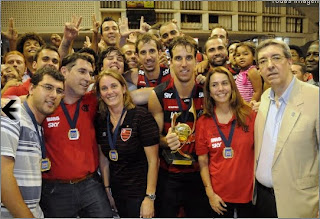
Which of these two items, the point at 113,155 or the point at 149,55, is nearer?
the point at 113,155

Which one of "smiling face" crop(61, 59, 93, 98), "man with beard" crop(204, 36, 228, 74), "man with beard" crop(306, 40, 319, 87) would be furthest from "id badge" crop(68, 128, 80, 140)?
"man with beard" crop(306, 40, 319, 87)

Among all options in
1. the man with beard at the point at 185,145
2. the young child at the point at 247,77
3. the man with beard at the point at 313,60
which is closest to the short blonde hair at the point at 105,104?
the man with beard at the point at 185,145

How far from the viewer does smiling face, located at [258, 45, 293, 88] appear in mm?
2049

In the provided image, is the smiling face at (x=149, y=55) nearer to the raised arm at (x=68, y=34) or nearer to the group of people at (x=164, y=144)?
the group of people at (x=164, y=144)

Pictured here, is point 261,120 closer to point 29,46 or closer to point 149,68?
point 149,68

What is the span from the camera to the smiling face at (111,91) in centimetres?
236

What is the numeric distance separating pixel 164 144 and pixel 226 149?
51cm

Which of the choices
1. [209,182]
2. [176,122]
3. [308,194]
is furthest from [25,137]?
[308,194]

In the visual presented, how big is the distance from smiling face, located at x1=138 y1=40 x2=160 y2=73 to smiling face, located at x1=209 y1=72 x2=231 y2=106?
77 cm

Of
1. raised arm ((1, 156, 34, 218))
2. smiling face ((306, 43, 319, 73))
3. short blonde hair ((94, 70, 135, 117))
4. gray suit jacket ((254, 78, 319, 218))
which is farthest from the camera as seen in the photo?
smiling face ((306, 43, 319, 73))

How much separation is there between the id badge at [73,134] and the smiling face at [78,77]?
0.29 metres

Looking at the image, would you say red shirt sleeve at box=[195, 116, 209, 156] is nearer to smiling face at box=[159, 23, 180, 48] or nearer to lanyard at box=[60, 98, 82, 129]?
lanyard at box=[60, 98, 82, 129]

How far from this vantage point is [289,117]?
6.45ft

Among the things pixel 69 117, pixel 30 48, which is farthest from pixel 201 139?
pixel 30 48
